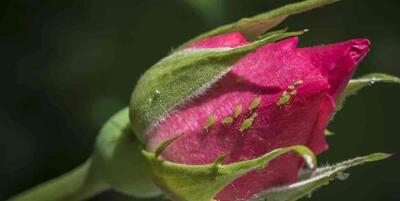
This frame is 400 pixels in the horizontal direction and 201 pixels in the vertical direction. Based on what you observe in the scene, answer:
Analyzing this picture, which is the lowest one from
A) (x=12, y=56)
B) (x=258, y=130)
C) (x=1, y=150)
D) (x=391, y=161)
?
(x=391, y=161)

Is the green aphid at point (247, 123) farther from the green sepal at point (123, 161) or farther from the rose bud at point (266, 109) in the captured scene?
the green sepal at point (123, 161)

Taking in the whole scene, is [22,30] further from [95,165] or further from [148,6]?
[95,165]

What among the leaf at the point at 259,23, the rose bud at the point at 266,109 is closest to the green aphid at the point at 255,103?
the rose bud at the point at 266,109

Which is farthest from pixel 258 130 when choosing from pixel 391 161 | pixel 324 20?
pixel 391 161

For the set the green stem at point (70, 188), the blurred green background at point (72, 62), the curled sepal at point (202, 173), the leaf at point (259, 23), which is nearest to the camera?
the curled sepal at point (202, 173)

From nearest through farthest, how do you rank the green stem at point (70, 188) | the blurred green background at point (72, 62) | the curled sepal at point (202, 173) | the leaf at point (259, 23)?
the curled sepal at point (202, 173) < the leaf at point (259, 23) < the green stem at point (70, 188) < the blurred green background at point (72, 62)

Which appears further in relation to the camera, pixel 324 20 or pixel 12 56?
pixel 324 20
